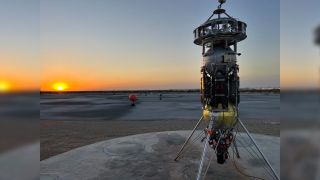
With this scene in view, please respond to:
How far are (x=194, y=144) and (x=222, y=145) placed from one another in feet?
17.0

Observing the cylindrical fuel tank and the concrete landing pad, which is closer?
the cylindrical fuel tank

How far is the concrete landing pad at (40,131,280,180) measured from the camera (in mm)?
10227

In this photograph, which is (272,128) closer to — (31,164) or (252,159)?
(252,159)

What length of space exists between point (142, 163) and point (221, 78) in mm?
5573

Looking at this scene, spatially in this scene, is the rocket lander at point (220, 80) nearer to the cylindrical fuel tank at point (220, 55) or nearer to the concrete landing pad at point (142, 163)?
the cylindrical fuel tank at point (220, 55)

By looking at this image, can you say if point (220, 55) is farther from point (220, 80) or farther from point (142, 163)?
point (142, 163)

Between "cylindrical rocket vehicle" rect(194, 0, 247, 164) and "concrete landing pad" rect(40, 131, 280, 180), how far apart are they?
5.68 ft

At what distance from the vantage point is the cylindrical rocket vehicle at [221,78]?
32.3 feet

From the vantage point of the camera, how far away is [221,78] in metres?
10.1

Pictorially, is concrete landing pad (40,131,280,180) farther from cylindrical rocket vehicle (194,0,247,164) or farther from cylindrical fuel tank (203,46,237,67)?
cylindrical fuel tank (203,46,237,67)

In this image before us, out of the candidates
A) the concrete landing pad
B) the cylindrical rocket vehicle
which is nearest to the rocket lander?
the cylindrical rocket vehicle

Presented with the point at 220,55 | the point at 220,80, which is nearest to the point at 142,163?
the point at 220,80

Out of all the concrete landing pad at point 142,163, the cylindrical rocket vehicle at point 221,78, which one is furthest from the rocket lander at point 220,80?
the concrete landing pad at point 142,163

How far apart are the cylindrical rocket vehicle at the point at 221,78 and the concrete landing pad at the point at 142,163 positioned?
5.68 ft
